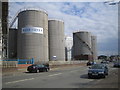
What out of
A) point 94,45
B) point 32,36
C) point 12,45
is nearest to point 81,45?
point 94,45

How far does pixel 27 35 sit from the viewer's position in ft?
167

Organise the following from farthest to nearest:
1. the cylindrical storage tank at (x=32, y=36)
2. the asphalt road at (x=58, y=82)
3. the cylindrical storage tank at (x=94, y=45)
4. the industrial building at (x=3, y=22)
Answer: the cylindrical storage tank at (x=94, y=45)
the cylindrical storage tank at (x=32, y=36)
the industrial building at (x=3, y=22)
the asphalt road at (x=58, y=82)

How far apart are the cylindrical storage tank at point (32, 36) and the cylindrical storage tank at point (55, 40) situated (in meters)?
7.90

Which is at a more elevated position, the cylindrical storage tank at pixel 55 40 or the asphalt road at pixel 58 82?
the cylindrical storage tank at pixel 55 40

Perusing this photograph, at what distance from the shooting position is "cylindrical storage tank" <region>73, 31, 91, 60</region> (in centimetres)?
9138

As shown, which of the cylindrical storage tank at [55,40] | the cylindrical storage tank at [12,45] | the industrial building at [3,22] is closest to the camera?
the industrial building at [3,22]

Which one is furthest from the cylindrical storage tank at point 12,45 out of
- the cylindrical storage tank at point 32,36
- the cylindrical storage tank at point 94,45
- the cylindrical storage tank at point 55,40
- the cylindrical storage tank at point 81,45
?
the cylindrical storage tank at point 94,45

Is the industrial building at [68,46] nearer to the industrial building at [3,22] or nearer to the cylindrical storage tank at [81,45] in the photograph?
the cylindrical storage tank at [81,45]

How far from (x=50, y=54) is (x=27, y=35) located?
1283 centimetres

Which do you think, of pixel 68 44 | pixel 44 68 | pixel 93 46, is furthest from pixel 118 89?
pixel 93 46

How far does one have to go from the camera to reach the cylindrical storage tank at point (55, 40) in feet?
201

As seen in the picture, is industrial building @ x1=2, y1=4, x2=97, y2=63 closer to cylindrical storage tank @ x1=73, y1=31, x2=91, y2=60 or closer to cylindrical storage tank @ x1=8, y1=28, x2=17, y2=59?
cylindrical storage tank @ x1=8, y1=28, x2=17, y2=59

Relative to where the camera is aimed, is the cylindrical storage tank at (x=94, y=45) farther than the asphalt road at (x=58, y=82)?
Yes

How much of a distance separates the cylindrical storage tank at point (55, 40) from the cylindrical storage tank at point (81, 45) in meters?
28.6
